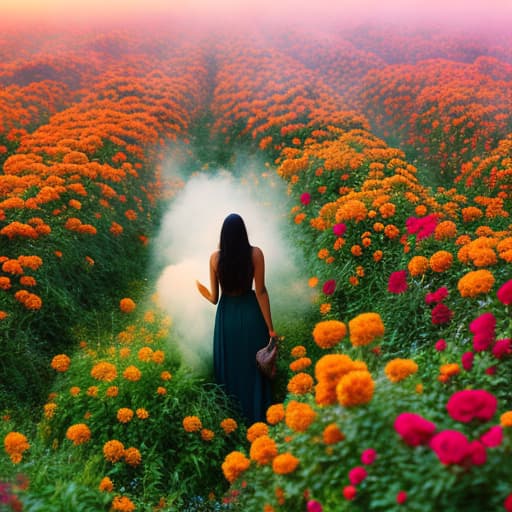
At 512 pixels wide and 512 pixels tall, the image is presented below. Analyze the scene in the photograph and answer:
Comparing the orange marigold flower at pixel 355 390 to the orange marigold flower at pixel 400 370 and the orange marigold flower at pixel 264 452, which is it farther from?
the orange marigold flower at pixel 264 452

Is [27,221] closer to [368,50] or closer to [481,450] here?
[481,450]

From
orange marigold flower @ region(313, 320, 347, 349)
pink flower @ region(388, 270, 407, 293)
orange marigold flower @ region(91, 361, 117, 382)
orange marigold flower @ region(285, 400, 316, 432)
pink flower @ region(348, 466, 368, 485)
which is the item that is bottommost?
orange marigold flower @ region(91, 361, 117, 382)

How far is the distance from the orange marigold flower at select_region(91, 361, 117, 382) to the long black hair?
1.12 m

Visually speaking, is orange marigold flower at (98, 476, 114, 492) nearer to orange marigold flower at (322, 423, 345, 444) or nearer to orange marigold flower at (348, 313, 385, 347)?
Answer: orange marigold flower at (322, 423, 345, 444)

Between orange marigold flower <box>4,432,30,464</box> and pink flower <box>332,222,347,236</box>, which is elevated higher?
pink flower <box>332,222,347,236</box>

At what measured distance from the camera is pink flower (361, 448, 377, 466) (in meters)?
2.00

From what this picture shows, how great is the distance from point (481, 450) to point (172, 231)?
20.7 ft

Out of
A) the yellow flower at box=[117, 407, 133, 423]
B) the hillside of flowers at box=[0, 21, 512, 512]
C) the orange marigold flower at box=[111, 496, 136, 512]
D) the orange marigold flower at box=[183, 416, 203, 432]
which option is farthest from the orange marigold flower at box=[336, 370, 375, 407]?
the yellow flower at box=[117, 407, 133, 423]

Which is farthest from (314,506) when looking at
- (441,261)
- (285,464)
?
(441,261)

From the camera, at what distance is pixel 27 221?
5297mm

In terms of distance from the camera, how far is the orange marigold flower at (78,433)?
332 cm

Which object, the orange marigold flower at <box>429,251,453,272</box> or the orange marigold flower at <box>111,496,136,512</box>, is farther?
the orange marigold flower at <box>429,251,453,272</box>

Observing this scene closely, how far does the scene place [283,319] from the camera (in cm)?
514

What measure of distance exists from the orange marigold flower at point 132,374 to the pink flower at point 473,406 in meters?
2.49
